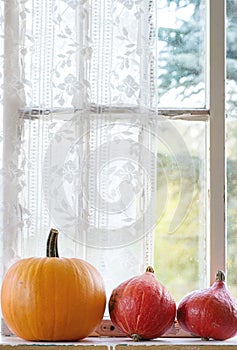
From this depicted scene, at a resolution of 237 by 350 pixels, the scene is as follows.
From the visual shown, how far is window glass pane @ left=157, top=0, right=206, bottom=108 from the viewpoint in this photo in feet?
5.96

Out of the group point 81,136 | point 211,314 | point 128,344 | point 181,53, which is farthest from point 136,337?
point 181,53

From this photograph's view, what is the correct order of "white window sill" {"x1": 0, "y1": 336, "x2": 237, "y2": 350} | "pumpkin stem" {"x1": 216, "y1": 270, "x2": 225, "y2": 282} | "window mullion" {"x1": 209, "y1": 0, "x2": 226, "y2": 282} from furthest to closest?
"window mullion" {"x1": 209, "y1": 0, "x2": 226, "y2": 282} → "pumpkin stem" {"x1": 216, "y1": 270, "x2": 225, "y2": 282} → "white window sill" {"x1": 0, "y1": 336, "x2": 237, "y2": 350}

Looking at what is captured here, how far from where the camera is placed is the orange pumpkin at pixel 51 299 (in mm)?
1557

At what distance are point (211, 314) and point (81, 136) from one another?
0.50 m

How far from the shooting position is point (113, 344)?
1577 millimetres

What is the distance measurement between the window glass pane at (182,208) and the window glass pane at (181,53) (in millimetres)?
72

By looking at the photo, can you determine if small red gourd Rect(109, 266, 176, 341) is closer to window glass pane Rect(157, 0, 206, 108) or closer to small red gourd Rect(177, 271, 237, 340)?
small red gourd Rect(177, 271, 237, 340)

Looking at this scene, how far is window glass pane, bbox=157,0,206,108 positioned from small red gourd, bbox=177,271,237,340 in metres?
0.47

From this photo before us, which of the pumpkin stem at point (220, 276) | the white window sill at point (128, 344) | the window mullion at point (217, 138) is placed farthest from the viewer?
the window mullion at point (217, 138)

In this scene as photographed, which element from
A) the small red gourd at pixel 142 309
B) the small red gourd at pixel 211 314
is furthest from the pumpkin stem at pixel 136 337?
the small red gourd at pixel 211 314

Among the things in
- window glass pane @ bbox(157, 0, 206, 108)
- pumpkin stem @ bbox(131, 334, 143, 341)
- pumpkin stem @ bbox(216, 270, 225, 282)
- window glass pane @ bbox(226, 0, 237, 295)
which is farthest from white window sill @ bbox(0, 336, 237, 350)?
window glass pane @ bbox(157, 0, 206, 108)

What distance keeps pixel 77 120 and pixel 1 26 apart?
28 centimetres

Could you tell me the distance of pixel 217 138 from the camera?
180 cm

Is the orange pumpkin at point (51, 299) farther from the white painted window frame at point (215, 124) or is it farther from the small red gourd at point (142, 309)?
the white painted window frame at point (215, 124)
